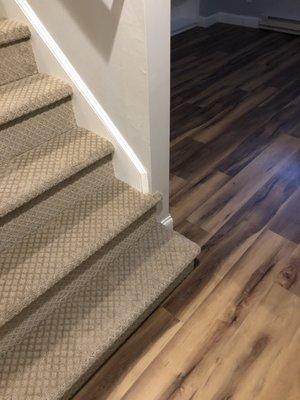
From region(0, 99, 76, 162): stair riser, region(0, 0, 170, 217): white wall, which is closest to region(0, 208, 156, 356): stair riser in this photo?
region(0, 0, 170, 217): white wall

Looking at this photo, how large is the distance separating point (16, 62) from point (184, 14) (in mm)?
3464

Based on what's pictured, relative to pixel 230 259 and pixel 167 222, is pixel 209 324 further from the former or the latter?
pixel 167 222

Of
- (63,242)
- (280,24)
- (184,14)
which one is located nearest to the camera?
(63,242)

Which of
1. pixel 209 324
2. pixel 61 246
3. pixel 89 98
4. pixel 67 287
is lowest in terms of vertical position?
pixel 209 324

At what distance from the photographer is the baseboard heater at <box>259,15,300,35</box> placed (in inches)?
159

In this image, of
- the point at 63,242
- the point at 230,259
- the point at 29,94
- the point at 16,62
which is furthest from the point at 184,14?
the point at 63,242

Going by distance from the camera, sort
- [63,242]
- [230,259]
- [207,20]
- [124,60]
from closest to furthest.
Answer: [124,60] < [63,242] < [230,259] < [207,20]

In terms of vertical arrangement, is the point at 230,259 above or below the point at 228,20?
below

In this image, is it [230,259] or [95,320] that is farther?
[230,259]

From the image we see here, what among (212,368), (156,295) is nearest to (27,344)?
(156,295)

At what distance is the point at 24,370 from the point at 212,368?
2.14 ft

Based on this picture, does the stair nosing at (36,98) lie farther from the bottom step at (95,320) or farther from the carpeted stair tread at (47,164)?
the bottom step at (95,320)

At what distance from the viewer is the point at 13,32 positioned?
1.47 m

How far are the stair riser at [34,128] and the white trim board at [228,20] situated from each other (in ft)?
11.9
